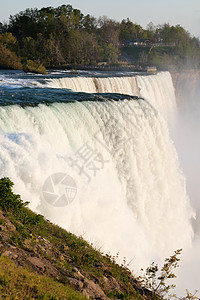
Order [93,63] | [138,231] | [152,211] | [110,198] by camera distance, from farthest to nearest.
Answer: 1. [93,63]
2. [152,211]
3. [138,231]
4. [110,198]

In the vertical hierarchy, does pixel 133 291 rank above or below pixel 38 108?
below

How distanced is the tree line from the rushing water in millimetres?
28496

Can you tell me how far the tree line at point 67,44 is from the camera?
53594 millimetres

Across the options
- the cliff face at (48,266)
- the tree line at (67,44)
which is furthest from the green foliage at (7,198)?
the tree line at (67,44)

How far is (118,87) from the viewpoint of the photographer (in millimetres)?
27547

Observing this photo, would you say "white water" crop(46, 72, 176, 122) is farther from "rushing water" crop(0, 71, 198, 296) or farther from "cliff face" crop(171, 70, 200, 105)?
"cliff face" crop(171, 70, 200, 105)

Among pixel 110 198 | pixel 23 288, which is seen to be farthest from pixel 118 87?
pixel 23 288

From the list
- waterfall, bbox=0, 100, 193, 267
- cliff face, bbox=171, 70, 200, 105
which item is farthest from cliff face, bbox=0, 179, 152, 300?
cliff face, bbox=171, 70, 200, 105

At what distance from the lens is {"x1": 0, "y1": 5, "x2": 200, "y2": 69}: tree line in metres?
53.6

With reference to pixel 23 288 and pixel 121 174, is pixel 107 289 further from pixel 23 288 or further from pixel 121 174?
pixel 121 174

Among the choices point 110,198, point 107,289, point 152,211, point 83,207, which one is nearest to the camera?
point 107,289

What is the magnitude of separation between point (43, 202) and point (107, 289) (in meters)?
3.57

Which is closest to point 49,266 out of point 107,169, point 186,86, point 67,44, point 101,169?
point 101,169

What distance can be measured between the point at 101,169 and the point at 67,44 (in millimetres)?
53217
